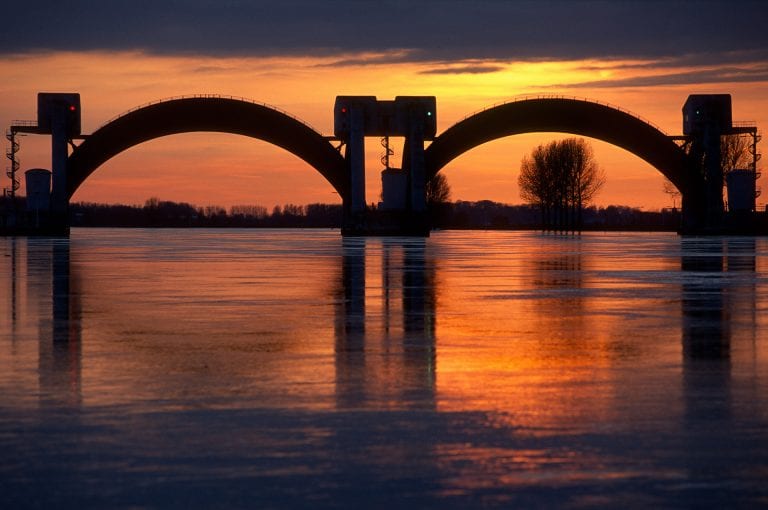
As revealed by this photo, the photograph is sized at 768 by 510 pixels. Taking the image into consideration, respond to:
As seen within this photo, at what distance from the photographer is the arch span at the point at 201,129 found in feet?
253

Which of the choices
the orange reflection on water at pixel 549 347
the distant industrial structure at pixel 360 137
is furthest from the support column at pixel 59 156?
the orange reflection on water at pixel 549 347

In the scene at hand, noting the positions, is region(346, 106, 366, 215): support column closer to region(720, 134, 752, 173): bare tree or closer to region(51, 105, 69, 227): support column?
region(51, 105, 69, 227): support column

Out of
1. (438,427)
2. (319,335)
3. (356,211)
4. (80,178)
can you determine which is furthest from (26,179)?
(438,427)

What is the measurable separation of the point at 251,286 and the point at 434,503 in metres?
17.9

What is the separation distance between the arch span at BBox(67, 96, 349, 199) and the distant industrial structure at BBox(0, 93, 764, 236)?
0.07 metres

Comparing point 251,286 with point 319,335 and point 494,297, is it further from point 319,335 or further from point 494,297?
point 319,335

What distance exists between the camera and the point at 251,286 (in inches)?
910

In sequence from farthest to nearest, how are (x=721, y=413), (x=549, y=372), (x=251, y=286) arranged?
(x=251, y=286) → (x=549, y=372) → (x=721, y=413)

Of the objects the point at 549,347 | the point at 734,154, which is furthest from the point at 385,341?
the point at 734,154

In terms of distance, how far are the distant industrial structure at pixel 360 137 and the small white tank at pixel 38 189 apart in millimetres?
73

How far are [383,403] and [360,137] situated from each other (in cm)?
7084

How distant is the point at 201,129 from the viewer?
7931cm

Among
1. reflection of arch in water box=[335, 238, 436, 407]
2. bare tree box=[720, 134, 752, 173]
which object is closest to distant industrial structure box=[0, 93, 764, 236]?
bare tree box=[720, 134, 752, 173]

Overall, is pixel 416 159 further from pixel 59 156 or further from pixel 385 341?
pixel 385 341
